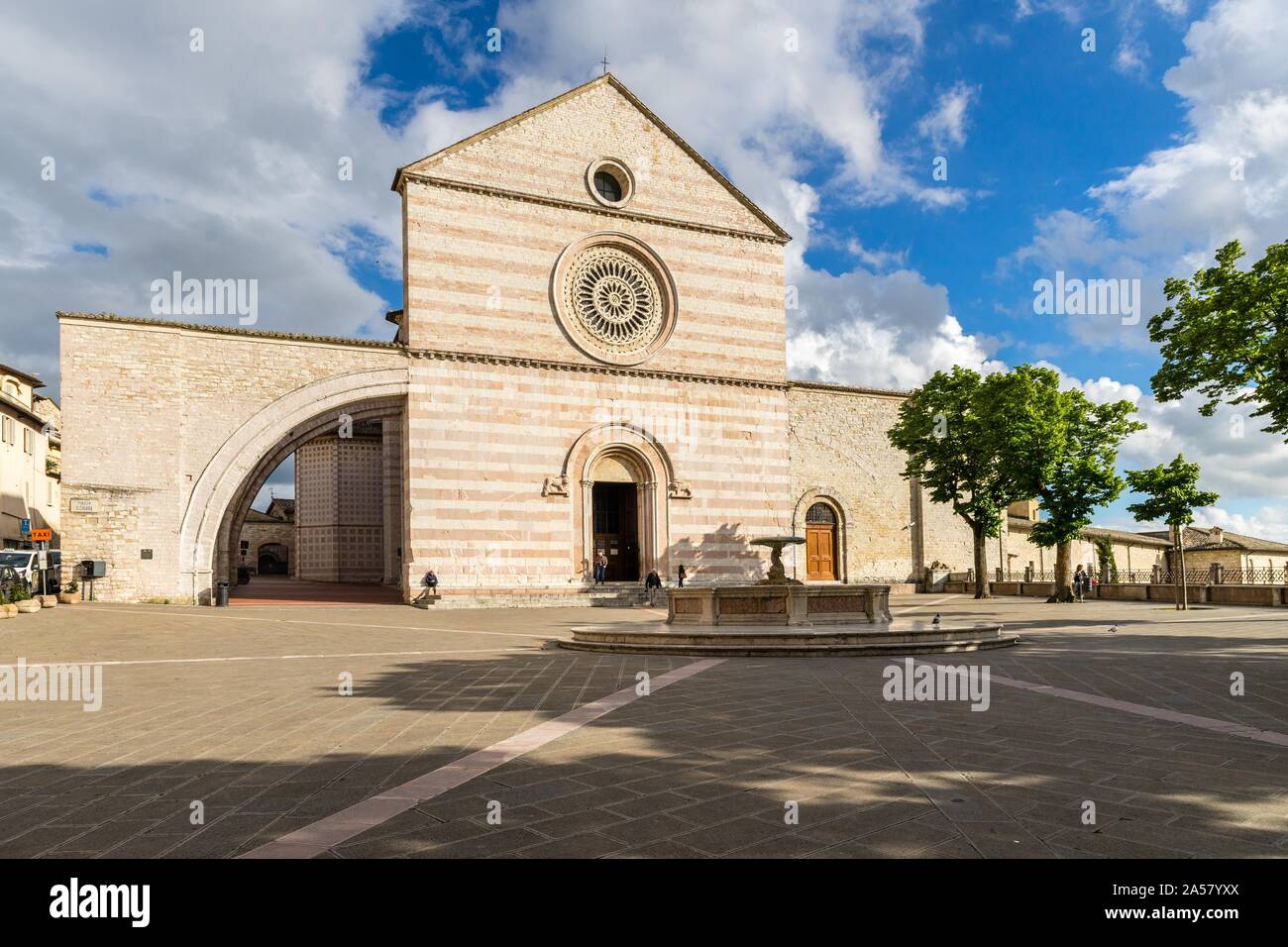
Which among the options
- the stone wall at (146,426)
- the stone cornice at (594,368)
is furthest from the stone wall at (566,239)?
the stone wall at (146,426)

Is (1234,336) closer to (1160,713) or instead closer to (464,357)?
(1160,713)

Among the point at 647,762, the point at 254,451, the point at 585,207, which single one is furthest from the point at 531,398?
the point at 647,762

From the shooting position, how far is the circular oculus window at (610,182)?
2836 cm

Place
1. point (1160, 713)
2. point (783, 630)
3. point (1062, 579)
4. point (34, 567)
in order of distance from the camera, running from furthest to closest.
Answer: point (1062, 579) < point (34, 567) < point (783, 630) < point (1160, 713)

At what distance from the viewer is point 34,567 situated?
22.6 meters

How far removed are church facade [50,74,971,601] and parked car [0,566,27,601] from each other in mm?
1514

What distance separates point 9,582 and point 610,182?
21.2 metres

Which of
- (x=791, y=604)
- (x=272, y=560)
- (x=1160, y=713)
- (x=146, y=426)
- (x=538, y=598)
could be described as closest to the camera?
(x=1160, y=713)

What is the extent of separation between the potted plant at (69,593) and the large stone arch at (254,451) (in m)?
2.47

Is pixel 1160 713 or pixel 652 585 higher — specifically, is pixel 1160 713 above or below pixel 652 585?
above

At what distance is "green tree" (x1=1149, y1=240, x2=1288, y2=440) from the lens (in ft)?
49.1

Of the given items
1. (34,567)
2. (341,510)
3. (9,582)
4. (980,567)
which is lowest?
(980,567)

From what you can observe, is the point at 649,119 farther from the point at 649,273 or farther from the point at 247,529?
the point at 247,529

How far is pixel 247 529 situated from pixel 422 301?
1158 inches
